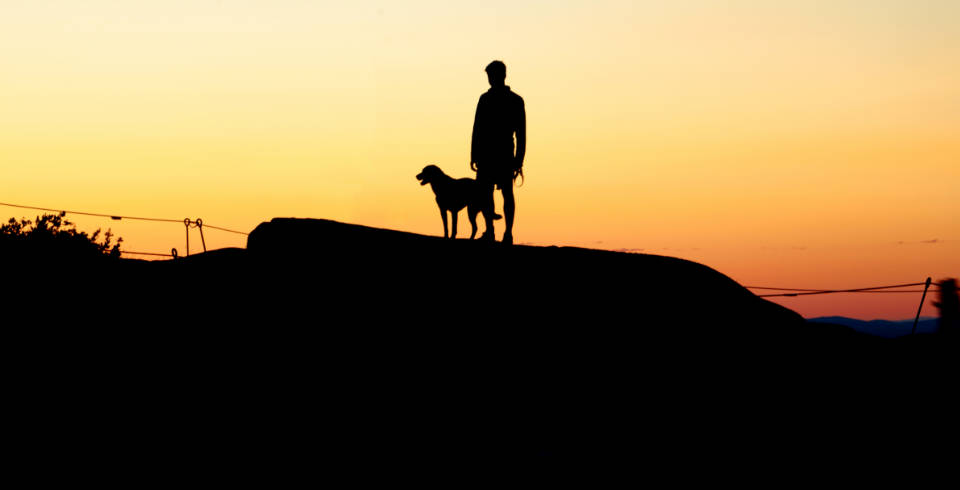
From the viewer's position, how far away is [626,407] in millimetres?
14656

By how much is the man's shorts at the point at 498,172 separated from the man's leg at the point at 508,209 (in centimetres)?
6

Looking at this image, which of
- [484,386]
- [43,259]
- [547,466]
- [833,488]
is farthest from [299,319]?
[43,259]

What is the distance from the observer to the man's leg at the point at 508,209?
699 inches

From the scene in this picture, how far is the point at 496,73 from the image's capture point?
56.9ft

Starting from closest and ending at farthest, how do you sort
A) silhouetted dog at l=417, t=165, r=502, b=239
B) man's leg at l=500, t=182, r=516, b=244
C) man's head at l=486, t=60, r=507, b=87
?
man's head at l=486, t=60, r=507, b=87 < man's leg at l=500, t=182, r=516, b=244 < silhouetted dog at l=417, t=165, r=502, b=239

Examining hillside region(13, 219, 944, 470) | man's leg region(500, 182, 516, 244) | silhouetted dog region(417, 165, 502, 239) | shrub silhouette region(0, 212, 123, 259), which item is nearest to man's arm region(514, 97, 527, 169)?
man's leg region(500, 182, 516, 244)

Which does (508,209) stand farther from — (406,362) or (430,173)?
(406,362)

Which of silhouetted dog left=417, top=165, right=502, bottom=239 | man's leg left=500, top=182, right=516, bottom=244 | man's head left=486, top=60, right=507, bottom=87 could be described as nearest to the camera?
man's head left=486, top=60, right=507, bottom=87

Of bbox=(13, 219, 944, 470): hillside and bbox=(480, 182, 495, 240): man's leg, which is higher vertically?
bbox=(480, 182, 495, 240): man's leg

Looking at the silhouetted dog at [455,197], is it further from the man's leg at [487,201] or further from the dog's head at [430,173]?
the man's leg at [487,201]

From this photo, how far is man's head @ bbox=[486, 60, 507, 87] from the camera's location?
17328mm

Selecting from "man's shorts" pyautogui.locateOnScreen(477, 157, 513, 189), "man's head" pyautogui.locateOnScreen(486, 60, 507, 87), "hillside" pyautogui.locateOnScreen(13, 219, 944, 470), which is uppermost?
"man's head" pyautogui.locateOnScreen(486, 60, 507, 87)

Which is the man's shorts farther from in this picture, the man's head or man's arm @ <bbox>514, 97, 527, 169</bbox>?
the man's head

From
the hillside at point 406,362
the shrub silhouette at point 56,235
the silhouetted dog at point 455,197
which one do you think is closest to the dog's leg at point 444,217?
the silhouetted dog at point 455,197
